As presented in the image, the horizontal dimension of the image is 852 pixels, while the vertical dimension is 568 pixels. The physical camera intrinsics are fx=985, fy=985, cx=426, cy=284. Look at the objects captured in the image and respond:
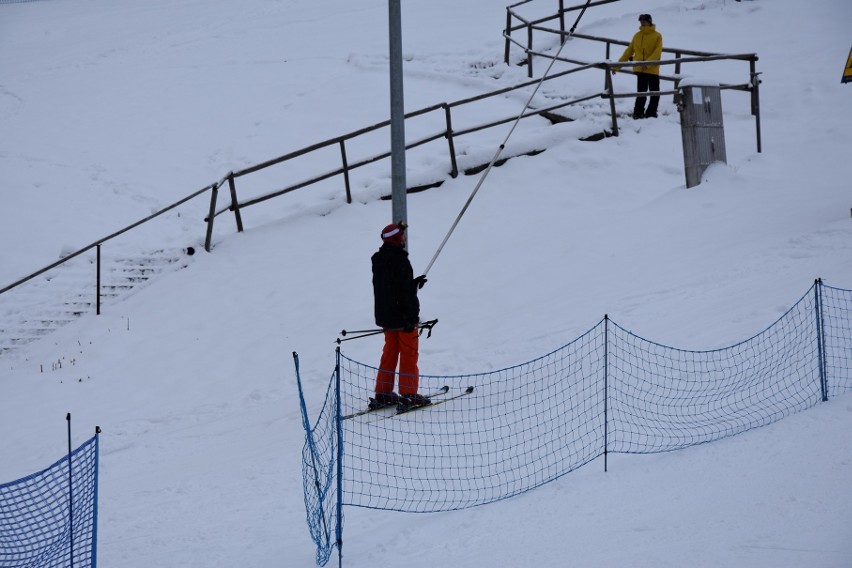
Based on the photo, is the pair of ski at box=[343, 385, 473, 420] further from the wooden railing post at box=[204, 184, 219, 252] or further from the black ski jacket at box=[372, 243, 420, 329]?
the wooden railing post at box=[204, 184, 219, 252]

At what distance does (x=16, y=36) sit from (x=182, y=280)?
19901mm

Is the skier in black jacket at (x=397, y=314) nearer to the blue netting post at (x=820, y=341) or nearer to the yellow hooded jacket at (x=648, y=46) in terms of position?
the blue netting post at (x=820, y=341)

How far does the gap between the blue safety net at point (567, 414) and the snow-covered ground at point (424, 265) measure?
29 centimetres

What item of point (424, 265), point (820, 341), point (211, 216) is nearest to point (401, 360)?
point (820, 341)

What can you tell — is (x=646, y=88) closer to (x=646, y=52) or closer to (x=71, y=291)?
(x=646, y=52)

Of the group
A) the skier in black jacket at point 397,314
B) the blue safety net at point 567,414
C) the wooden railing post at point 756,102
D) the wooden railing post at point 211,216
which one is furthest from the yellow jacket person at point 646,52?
the skier in black jacket at point 397,314

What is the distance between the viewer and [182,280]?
522 inches

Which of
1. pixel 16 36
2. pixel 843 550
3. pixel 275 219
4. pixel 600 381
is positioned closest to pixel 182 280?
pixel 275 219

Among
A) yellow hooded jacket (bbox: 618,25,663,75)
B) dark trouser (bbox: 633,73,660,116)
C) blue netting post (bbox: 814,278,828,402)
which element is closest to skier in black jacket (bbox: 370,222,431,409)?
blue netting post (bbox: 814,278,828,402)

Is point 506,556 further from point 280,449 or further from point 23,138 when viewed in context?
point 23,138

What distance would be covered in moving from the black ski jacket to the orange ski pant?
0.37ft

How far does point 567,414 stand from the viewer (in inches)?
324

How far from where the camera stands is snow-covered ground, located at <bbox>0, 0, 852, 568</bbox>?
6543mm

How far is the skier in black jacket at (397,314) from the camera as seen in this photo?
8.70m
